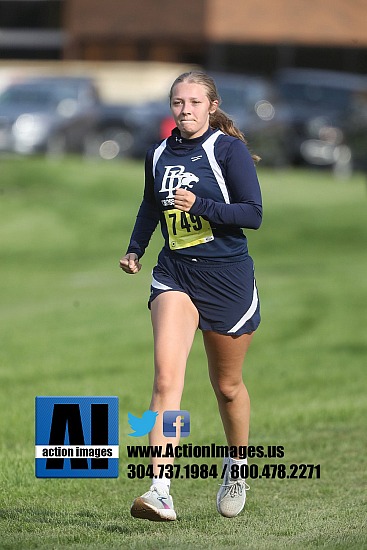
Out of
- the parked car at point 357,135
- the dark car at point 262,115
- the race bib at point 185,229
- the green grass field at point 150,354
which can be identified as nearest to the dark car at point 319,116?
the parked car at point 357,135

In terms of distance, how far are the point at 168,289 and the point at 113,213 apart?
18.5 metres

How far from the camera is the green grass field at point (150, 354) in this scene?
631 cm

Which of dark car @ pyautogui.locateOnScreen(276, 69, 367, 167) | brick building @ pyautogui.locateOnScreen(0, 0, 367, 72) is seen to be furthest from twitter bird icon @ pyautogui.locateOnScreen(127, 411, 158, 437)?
brick building @ pyautogui.locateOnScreen(0, 0, 367, 72)

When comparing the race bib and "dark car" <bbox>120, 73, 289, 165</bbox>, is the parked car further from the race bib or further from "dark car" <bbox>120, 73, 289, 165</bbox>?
the race bib

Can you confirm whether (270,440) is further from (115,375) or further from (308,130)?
(308,130)

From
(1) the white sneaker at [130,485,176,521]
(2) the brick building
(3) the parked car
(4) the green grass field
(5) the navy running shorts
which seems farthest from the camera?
(2) the brick building

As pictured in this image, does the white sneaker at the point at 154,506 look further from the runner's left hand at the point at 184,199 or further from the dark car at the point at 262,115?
the dark car at the point at 262,115

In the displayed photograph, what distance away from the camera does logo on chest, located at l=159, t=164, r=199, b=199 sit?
6004mm

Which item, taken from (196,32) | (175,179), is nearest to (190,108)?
(175,179)

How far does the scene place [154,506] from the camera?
18.7 feet

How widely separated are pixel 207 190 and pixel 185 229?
0.21 metres

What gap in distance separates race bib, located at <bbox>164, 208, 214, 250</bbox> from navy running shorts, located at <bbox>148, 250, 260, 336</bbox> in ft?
0.27

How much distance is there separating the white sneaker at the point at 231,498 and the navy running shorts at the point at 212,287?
2.43 feet

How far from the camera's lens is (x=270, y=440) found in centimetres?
964
